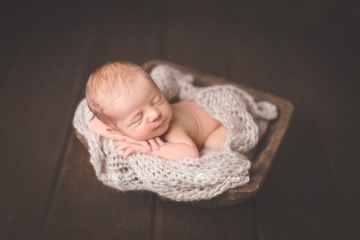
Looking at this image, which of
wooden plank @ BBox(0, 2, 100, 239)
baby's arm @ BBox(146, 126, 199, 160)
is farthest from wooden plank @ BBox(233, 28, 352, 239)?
wooden plank @ BBox(0, 2, 100, 239)

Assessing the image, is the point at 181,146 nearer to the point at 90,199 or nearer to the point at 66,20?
the point at 90,199

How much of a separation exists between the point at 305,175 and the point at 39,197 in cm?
78

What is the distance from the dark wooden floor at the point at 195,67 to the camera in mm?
1026

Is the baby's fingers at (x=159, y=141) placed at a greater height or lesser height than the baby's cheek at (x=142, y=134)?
lesser

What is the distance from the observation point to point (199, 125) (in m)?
1.07

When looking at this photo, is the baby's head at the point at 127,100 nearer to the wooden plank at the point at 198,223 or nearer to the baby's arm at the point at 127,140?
the baby's arm at the point at 127,140

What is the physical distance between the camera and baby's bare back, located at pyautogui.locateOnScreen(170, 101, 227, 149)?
104 centimetres

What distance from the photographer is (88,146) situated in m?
0.95

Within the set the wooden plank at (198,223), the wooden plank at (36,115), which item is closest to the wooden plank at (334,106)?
the wooden plank at (198,223)

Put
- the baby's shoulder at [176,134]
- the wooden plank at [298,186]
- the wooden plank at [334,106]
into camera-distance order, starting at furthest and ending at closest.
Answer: the wooden plank at [334,106], the wooden plank at [298,186], the baby's shoulder at [176,134]

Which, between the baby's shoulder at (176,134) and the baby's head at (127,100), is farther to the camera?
the baby's shoulder at (176,134)

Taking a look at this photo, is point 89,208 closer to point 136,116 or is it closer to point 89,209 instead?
point 89,209

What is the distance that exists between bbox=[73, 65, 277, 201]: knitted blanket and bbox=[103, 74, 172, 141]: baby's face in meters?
0.06

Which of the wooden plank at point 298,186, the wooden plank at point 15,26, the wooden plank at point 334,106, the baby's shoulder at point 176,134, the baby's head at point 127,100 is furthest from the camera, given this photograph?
the wooden plank at point 15,26
